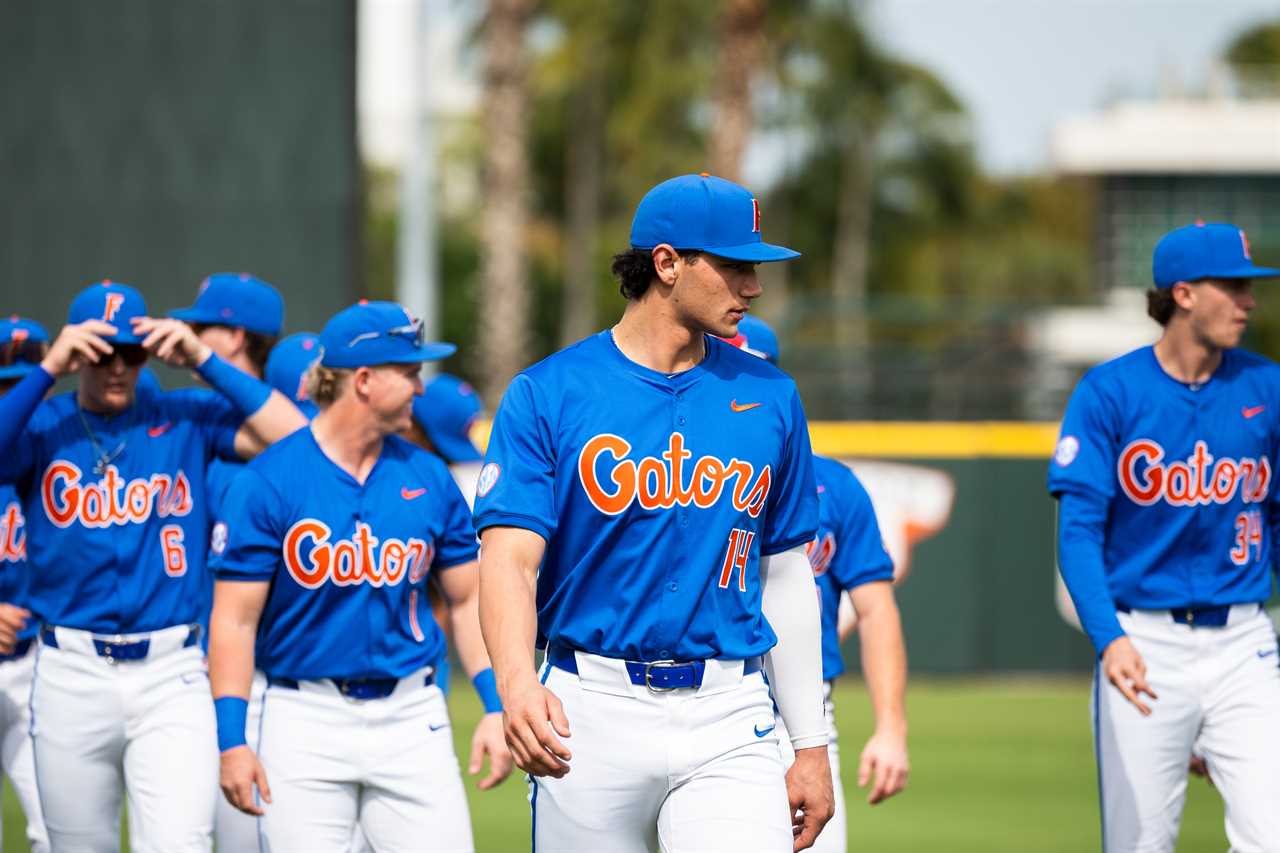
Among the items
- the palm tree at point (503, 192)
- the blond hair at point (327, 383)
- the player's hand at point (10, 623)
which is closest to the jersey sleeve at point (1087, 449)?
the blond hair at point (327, 383)

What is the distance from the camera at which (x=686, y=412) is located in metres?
3.98

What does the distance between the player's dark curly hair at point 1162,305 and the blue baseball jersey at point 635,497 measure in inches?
92.0

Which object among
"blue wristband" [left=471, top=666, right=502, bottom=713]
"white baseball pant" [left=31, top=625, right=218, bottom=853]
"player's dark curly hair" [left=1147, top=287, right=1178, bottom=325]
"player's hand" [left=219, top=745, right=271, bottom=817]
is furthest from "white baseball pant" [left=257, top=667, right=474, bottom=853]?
"player's dark curly hair" [left=1147, top=287, right=1178, bottom=325]

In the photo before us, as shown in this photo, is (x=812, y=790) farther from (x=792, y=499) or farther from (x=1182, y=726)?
(x=1182, y=726)

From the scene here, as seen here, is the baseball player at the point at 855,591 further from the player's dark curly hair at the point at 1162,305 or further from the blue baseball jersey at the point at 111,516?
the blue baseball jersey at the point at 111,516

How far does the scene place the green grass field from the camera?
820 centimetres

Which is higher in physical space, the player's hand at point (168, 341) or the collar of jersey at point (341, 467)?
the player's hand at point (168, 341)

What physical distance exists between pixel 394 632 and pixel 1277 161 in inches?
1505

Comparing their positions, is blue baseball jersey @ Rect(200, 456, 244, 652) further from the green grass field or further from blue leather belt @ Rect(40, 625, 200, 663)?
the green grass field

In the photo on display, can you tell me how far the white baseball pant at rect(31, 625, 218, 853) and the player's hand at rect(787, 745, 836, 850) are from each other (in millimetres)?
2116

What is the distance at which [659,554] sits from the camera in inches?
154

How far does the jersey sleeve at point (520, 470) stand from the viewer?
382 centimetres

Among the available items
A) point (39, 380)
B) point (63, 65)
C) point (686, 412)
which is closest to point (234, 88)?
point (63, 65)

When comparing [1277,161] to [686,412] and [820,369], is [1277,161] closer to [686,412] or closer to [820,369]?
[820,369]
